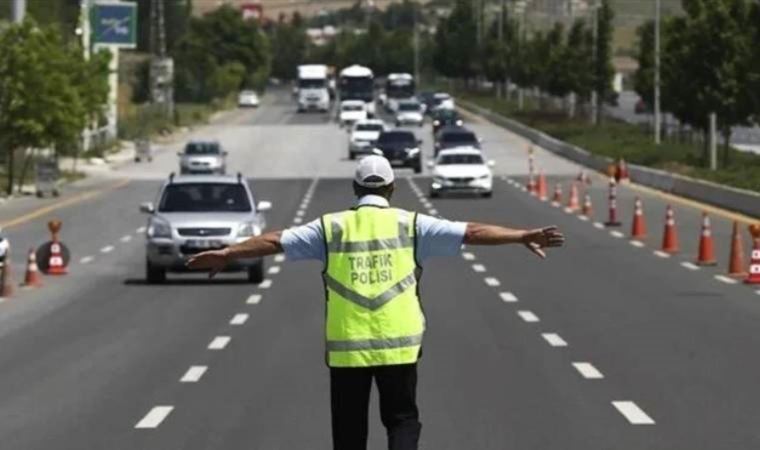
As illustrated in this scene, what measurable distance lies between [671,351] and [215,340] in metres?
4.59

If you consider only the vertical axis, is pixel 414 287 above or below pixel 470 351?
above

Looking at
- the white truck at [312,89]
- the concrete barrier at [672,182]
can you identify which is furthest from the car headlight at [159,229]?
the white truck at [312,89]

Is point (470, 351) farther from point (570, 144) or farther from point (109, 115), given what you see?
point (109, 115)

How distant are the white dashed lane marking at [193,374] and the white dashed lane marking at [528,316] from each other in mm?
5766

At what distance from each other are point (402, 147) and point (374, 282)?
67090 mm

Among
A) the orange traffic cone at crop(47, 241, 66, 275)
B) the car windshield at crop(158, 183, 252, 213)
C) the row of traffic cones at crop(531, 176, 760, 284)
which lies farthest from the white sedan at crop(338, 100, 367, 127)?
the car windshield at crop(158, 183, 252, 213)

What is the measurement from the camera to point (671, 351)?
20.3 metres

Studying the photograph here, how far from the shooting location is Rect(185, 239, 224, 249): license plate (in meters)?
29.8

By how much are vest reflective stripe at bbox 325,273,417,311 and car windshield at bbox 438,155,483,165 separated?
4994 cm

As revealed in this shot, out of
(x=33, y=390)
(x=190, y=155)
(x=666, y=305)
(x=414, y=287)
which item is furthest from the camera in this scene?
(x=190, y=155)

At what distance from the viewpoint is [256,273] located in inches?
1201

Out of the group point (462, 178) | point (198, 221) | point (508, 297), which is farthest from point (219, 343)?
point (462, 178)

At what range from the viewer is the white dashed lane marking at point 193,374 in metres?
18.2

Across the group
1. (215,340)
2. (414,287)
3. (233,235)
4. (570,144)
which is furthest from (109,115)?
(414,287)
